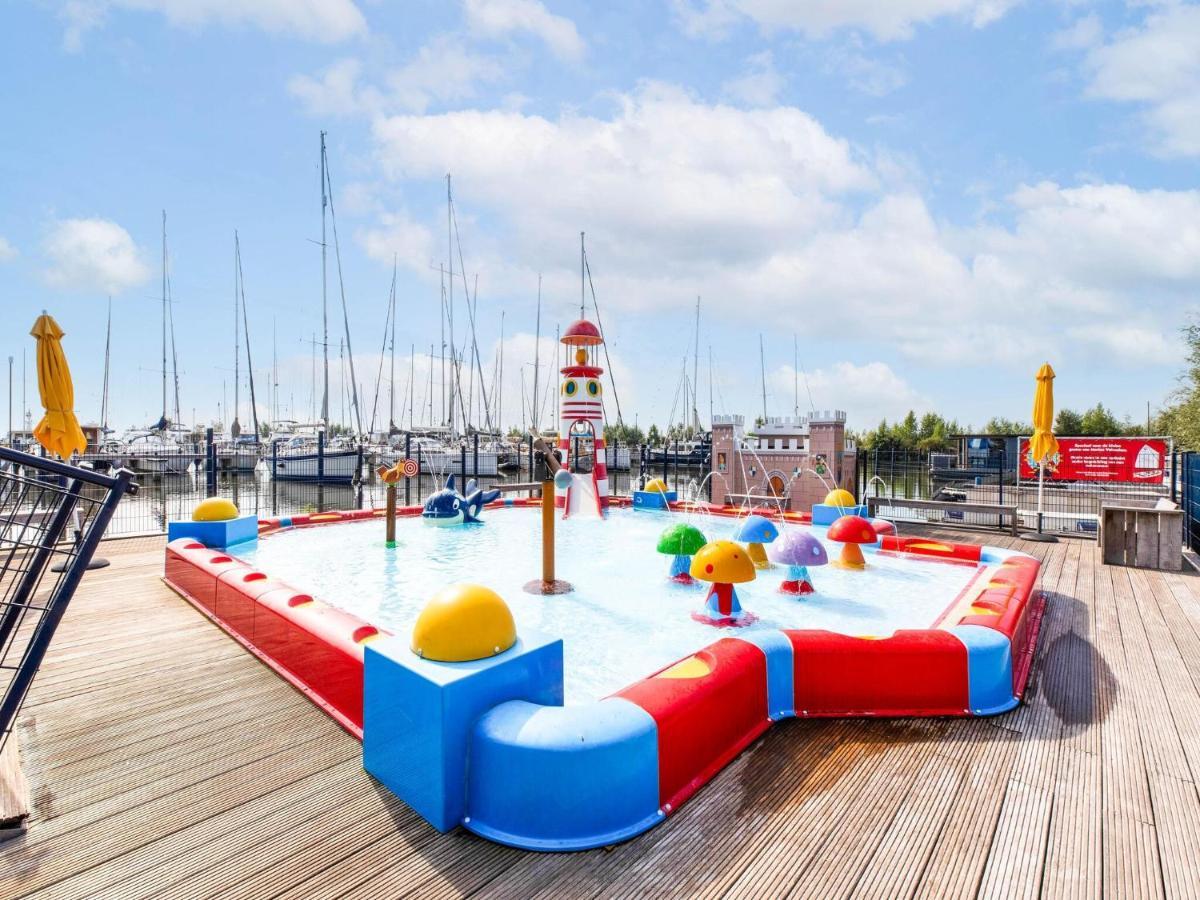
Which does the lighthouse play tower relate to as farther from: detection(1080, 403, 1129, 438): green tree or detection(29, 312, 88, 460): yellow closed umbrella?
detection(1080, 403, 1129, 438): green tree

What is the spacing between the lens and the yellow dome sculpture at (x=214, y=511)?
9.36 m

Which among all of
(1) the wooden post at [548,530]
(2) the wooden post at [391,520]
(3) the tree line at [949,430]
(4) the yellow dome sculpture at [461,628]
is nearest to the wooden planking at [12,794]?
(4) the yellow dome sculpture at [461,628]

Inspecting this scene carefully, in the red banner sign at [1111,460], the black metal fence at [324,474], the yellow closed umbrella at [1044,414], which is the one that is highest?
the yellow closed umbrella at [1044,414]

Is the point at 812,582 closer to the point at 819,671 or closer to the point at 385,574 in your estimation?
the point at 819,671

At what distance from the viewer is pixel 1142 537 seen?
917 cm

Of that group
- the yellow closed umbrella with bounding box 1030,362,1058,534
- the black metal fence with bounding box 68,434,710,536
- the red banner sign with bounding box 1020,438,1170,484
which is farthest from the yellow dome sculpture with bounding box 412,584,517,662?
the black metal fence with bounding box 68,434,710,536

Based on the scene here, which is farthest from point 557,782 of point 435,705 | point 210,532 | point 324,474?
point 324,474

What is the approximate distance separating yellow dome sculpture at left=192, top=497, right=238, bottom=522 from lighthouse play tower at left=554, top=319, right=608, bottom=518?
8236mm

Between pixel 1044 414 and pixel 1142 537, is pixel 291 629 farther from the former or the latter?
pixel 1044 414

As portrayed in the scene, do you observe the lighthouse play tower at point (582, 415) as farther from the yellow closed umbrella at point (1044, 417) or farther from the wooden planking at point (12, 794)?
the wooden planking at point (12, 794)

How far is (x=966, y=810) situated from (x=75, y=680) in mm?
6066

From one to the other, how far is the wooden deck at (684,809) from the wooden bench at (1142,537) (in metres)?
5.14

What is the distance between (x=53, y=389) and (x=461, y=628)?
8464 mm

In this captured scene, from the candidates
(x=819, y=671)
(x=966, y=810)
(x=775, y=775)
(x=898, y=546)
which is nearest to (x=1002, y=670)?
(x=819, y=671)
